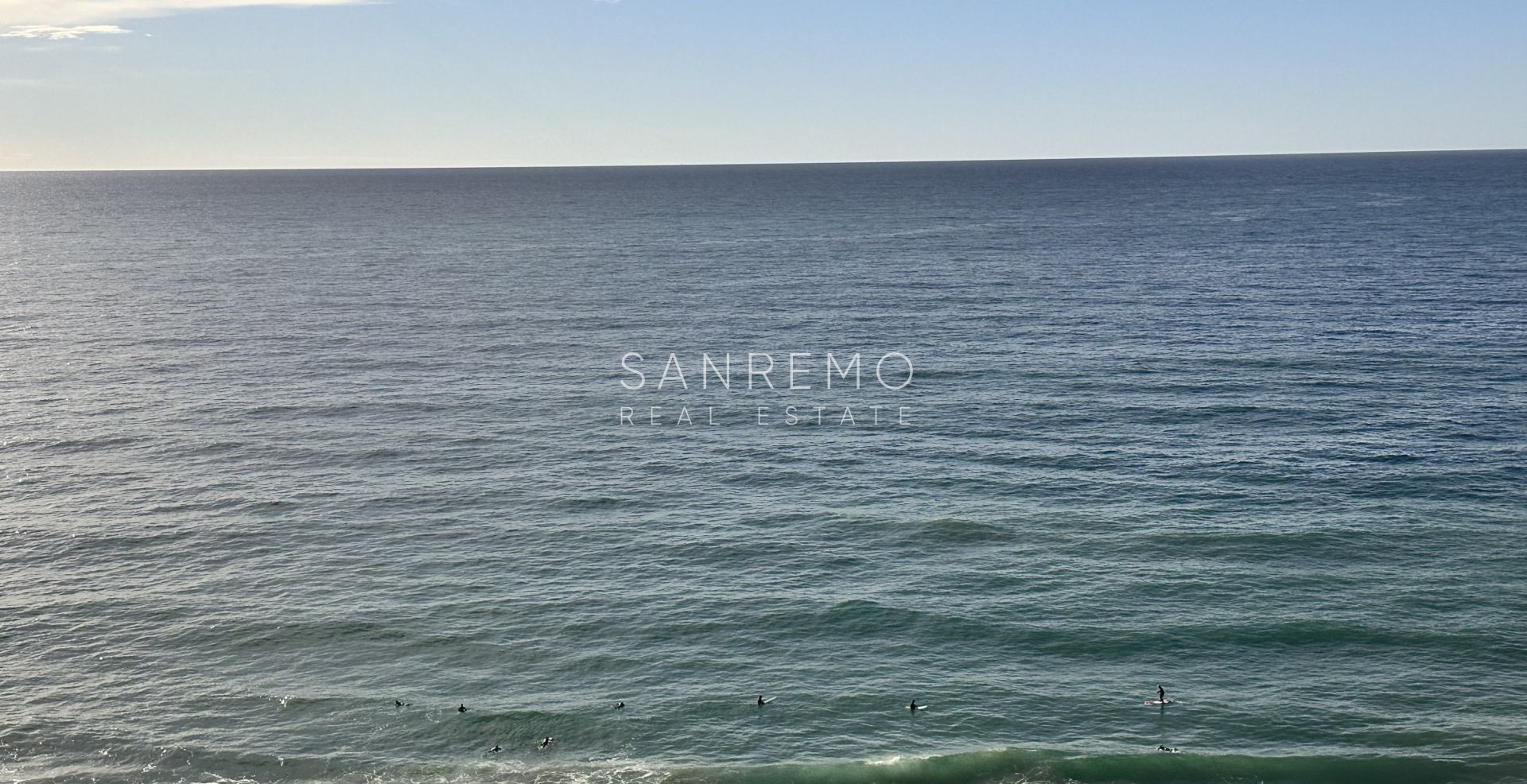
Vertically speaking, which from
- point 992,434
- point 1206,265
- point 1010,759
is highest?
point 1206,265

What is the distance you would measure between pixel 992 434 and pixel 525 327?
62141mm

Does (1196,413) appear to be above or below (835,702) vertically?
above

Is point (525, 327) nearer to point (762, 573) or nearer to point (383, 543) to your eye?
point (383, 543)

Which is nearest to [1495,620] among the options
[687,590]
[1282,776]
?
[1282,776]

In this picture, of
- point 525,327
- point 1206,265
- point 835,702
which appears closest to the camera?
point 835,702

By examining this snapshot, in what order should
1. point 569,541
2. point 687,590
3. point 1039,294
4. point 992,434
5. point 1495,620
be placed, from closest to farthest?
point 1495,620
point 687,590
point 569,541
point 992,434
point 1039,294

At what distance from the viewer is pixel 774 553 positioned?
69688mm

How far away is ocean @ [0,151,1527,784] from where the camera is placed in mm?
51531

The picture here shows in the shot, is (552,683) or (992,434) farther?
(992,434)

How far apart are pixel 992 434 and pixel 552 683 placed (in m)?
43.6

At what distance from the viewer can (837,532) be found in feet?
237

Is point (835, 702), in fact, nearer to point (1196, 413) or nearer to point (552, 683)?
point (552, 683)

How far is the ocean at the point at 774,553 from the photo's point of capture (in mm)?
51531

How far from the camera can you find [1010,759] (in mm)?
49625
